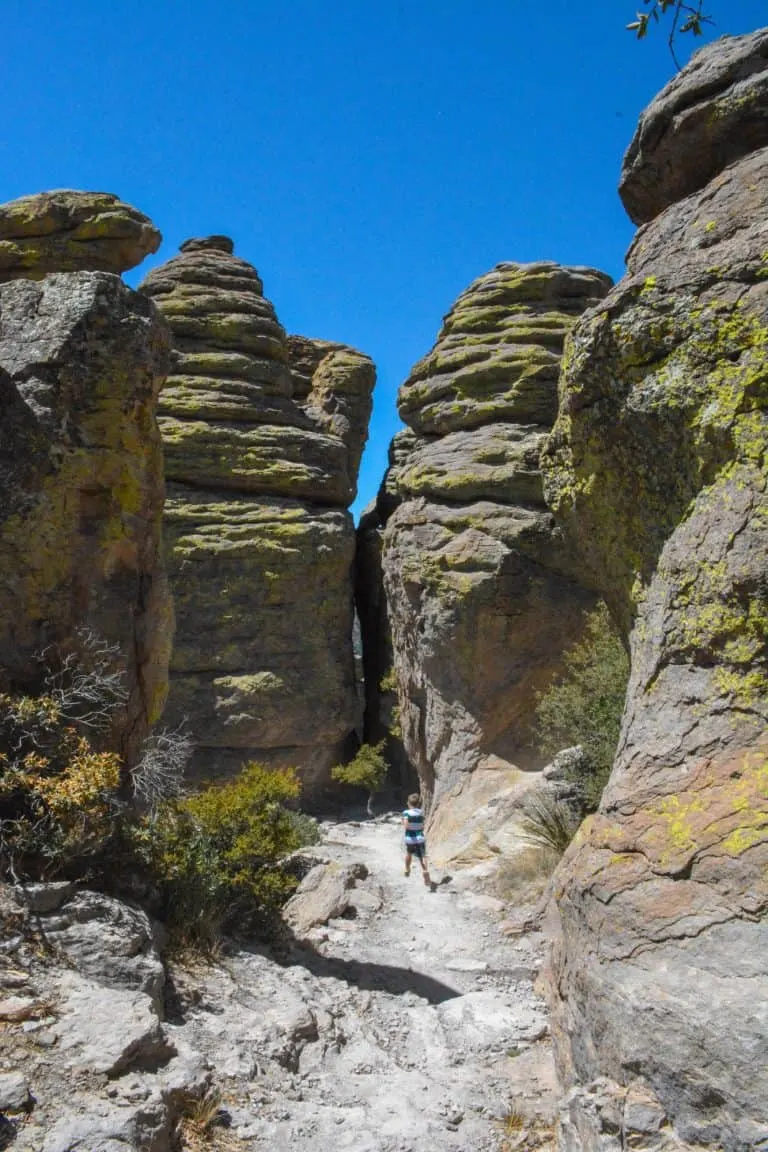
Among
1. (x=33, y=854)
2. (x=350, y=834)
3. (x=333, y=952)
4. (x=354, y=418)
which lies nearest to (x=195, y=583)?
(x=350, y=834)

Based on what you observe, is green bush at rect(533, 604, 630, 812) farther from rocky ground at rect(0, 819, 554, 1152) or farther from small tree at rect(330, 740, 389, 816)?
small tree at rect(330, 740, 389, 816)

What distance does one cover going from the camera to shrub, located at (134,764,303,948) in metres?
8.26

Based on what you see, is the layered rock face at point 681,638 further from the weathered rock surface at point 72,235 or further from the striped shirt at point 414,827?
the weathered rock surface at point 72,235

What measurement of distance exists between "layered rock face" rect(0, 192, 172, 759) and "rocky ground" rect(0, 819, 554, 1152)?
2744 mm

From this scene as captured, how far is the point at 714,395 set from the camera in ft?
18.4

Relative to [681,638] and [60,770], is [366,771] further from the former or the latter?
[681,638]

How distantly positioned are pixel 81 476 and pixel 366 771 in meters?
17.6

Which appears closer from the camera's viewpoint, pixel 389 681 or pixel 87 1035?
pixel 87 1035

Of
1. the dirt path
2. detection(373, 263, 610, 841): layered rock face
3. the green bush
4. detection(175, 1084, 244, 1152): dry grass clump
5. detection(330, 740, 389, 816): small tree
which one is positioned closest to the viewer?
detection(175, 1084, 244, 1152): dry grass clump

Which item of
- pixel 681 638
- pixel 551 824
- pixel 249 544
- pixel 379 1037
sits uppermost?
pixel 249 544

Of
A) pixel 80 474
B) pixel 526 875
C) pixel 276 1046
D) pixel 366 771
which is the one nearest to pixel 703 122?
pixel 80 474

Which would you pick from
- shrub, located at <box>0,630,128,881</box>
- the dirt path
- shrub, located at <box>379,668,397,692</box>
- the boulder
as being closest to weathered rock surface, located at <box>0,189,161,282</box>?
shrub, located at <box>0,630,128,881</box>

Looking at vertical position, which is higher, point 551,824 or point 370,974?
point 551,824

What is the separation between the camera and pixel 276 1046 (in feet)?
22.1
